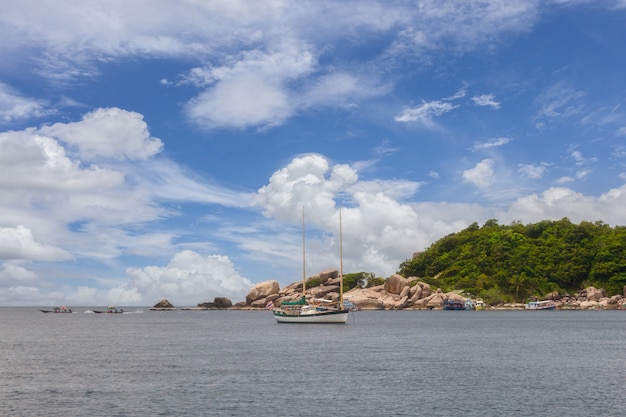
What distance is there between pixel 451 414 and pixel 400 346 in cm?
4130

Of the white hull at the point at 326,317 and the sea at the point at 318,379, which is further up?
the white hull at the point at 326,317

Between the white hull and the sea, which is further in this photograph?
the white hull

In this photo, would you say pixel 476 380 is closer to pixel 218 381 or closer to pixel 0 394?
pixel 218 381

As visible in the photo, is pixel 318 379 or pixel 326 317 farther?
pixel 326 317

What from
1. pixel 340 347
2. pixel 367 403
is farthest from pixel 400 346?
pixel 367 403

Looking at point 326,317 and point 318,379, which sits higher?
point 326,317

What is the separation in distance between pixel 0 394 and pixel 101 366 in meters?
15.1

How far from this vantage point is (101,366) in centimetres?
5831

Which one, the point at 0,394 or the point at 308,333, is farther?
the point at 308,333

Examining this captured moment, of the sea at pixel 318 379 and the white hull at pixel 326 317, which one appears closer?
the sea at pixel 318 379

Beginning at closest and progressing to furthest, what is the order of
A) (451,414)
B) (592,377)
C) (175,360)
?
(451,414), (592,377), (175,360)

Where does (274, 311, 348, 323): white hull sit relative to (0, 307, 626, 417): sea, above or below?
above

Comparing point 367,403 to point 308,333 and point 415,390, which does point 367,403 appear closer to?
point 415,390

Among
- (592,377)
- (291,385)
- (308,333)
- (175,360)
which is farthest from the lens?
(308,333)
